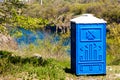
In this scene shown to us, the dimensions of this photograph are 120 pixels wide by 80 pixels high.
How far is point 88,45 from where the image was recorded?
7387 mm

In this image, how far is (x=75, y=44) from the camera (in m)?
7.42

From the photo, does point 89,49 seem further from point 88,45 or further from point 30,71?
point 30,71

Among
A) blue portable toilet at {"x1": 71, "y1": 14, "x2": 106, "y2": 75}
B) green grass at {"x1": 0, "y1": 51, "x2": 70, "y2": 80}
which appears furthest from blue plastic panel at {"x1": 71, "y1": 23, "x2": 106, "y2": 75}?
green grass at {"x1": 0, "y1": 51, "x2": 70, "y2": 80}

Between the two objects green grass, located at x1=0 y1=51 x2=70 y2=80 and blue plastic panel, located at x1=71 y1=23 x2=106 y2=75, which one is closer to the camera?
green grass, located at x1=0 y1=51 x2=70 y2=80

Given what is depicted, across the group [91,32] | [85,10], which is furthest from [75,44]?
[85,10]

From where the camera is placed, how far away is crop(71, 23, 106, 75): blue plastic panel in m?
7.31

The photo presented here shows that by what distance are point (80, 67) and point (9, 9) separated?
5.82 feet

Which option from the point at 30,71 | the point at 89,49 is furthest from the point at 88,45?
the point at 30,71

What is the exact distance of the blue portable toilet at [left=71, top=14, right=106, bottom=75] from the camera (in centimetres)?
730

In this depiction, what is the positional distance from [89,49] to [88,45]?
0.27 ft

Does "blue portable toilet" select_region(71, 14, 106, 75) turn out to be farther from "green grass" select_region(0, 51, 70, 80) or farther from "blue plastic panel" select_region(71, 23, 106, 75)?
"green grass" select_region(0, 51, 70, 80)

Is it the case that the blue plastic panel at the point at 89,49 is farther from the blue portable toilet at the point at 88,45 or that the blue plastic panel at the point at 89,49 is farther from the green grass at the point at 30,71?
the green grass at the point at 30,71

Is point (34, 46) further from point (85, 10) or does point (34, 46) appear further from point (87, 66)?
point (85, 10)

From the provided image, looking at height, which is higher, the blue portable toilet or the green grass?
the blue portable toilet
